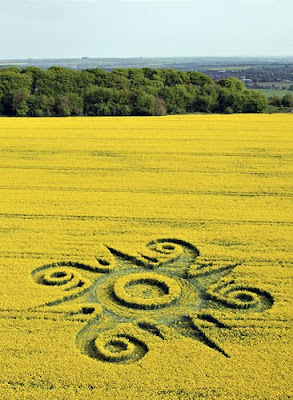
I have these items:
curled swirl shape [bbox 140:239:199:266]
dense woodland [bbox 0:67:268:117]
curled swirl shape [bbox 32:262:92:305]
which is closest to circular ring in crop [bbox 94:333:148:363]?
curled swirl shape [bbox 32:262:92:305]

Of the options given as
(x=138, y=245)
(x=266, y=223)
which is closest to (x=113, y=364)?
(x=138, y=245)

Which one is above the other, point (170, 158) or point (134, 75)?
point (134, 75)

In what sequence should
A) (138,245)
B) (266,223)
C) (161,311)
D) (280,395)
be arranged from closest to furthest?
(280,395) < (161,311) < (138,245) < (266,223)

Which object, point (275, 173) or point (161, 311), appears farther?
point (275, 173)

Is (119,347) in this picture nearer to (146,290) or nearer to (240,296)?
(146,290)

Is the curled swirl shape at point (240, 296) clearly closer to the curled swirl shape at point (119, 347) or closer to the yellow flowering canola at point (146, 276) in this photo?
the yellow flowering canola at point (146, 276)

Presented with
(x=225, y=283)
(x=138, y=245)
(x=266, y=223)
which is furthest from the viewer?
(x=266, y=223)

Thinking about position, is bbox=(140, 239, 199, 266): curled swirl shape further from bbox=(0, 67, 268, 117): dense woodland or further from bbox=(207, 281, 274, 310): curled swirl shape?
bbox=(0, 67, 268, 117): dense woodland

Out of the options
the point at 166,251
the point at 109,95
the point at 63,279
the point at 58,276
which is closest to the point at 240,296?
the point at 166,251

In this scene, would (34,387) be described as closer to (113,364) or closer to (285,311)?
(113,364)
